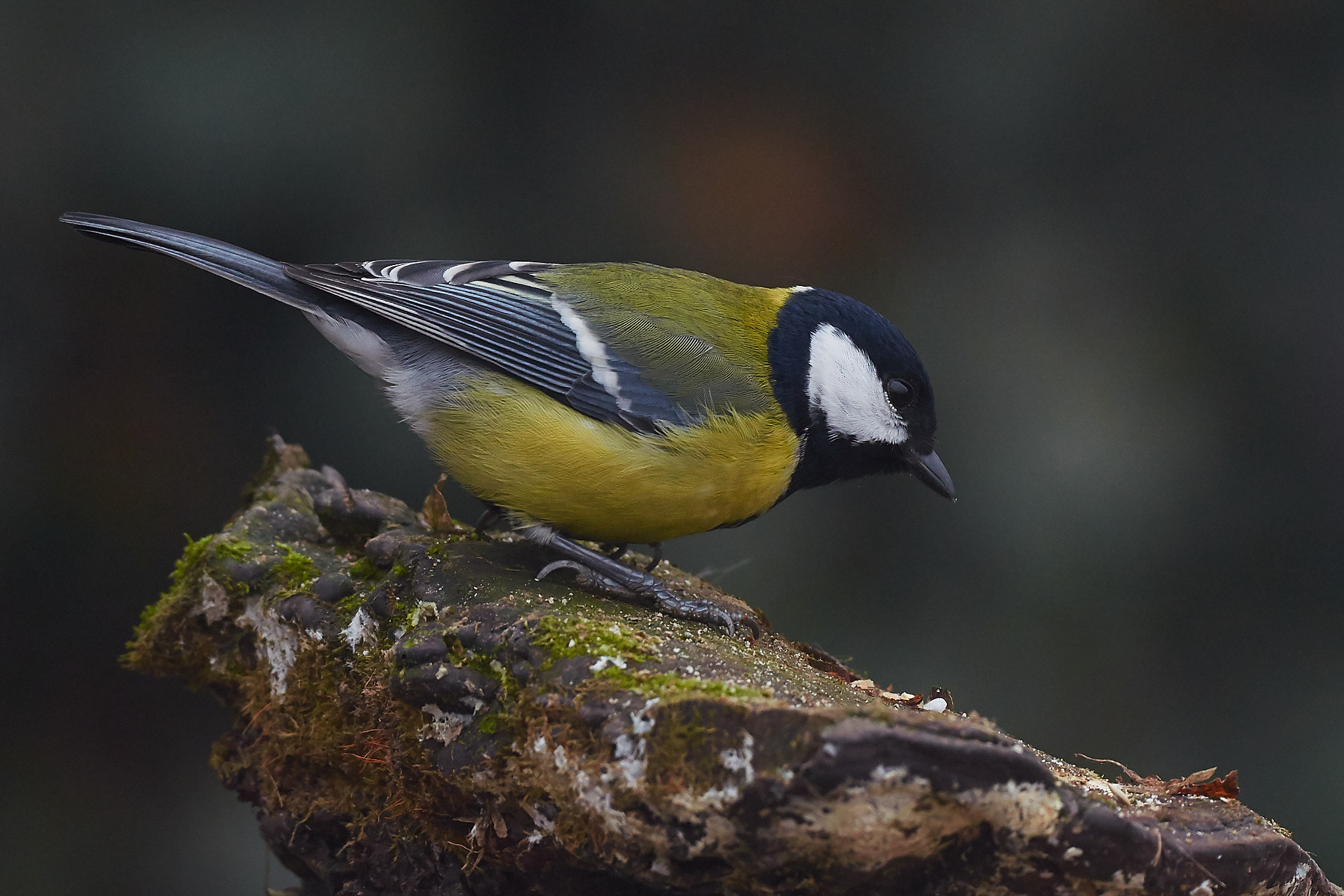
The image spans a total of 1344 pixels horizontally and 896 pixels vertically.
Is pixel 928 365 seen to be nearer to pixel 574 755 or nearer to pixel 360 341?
pixel 360 341

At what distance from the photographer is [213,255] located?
2416 mm

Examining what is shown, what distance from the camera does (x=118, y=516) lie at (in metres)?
3.17

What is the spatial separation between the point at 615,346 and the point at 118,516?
1.76 m

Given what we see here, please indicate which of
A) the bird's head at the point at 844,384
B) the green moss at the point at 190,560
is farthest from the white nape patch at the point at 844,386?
the green moss at the point at 190,560

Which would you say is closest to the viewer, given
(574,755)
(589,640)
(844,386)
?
(574,755)

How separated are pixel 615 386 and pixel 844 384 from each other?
547 millimetres

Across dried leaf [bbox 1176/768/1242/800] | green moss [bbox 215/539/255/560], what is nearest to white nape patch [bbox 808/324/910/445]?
dried leaf [bbox 1176/768/1242/800]

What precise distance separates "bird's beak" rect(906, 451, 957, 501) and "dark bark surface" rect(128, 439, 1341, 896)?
0.53 m

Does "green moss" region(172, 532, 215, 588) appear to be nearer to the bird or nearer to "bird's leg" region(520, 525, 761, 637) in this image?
the bird

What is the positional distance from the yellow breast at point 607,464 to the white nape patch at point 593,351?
3.0 inches

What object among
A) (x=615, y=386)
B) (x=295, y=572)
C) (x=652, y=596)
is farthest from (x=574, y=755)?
(x=295, y=572)

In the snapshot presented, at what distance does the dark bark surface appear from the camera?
141cm

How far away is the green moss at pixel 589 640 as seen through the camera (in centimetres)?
180

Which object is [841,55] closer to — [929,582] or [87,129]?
[929,582]
